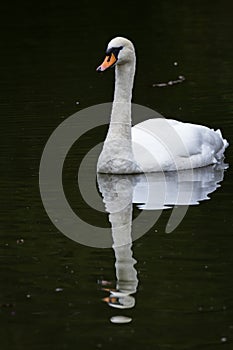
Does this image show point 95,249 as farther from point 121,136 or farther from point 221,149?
point 221,149

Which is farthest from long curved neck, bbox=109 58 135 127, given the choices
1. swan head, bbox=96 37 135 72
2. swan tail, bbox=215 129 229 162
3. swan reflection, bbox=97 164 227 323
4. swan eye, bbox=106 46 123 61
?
swan tail, bbox=215 129 229 162

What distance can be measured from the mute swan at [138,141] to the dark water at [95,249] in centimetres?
49

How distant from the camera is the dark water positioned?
23.4 feet

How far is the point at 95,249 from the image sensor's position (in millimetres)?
8992

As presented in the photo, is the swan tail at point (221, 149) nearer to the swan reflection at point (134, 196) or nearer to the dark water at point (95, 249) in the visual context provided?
the dark water at point (95, 249)

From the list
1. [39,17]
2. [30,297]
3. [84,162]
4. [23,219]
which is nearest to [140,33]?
[39,17]

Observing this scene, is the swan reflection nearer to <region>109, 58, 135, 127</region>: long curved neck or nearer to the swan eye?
<region>109, 58, 135, 127</region>: long curved neck

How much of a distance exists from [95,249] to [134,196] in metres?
1.86

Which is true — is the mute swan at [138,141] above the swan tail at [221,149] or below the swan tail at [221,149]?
above

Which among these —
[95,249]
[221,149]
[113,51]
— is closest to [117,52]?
[113,51]

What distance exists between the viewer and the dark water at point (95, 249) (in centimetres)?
712

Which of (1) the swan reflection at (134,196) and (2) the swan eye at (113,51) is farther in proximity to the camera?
(2) the swan eye at (113,51)

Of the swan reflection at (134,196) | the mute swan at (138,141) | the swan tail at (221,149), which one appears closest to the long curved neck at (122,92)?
the mute swan at (138,141)

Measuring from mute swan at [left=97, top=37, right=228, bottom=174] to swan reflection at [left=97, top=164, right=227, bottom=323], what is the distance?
97 mm
